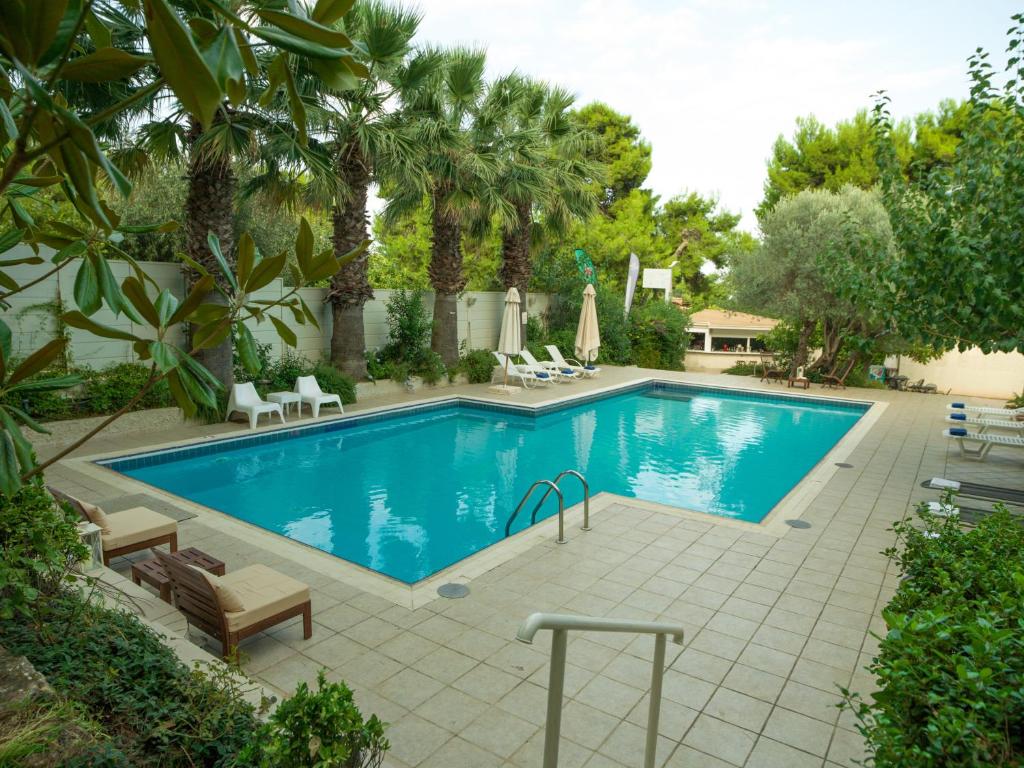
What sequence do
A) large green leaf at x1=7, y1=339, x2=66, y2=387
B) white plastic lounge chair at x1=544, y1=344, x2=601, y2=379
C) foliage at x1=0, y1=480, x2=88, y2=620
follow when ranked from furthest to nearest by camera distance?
white plastic lounge chair at x1=544, y1=344, x2=601, y2=379, foliage at x1=0, y1=480, x2=88, y2=620, large green leaf at x1=7, y1=339, x2=66, y2=387

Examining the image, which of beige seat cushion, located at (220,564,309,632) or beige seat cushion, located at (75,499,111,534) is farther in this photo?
beige seat cushion, located at (75,499,111,534)

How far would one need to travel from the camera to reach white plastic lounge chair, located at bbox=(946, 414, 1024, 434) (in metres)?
10.9

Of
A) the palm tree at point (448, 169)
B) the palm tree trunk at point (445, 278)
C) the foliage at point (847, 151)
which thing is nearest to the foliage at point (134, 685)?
the palm tree at point (448, 169)

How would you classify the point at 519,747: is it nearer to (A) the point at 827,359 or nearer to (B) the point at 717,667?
(B) the point at 717,667

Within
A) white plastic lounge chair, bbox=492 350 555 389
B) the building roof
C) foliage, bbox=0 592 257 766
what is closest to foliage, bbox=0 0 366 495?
foliage, bbox=0 592 257 766

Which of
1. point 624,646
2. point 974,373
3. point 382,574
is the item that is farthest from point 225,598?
point 974,373

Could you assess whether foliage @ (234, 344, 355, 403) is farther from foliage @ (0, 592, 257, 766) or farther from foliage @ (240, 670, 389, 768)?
foliage @ (240, 670, 389, 768)

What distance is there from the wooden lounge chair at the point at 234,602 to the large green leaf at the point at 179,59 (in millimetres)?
3882

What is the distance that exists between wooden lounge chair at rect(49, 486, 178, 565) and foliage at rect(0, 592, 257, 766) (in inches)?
73.0

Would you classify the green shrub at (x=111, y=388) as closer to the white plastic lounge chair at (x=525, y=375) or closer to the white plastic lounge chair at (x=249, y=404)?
the white plastic lounge chair at (x=249, y=404)

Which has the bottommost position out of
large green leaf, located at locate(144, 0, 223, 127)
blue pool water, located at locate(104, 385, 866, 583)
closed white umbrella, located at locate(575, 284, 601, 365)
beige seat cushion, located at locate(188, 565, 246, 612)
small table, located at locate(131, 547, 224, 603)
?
blue pool water, located at locate(104, 385, 866, 583)

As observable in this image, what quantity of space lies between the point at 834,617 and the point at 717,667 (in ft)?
4.37

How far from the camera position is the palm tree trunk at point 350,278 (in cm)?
1273

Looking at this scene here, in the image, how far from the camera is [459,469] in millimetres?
10273
